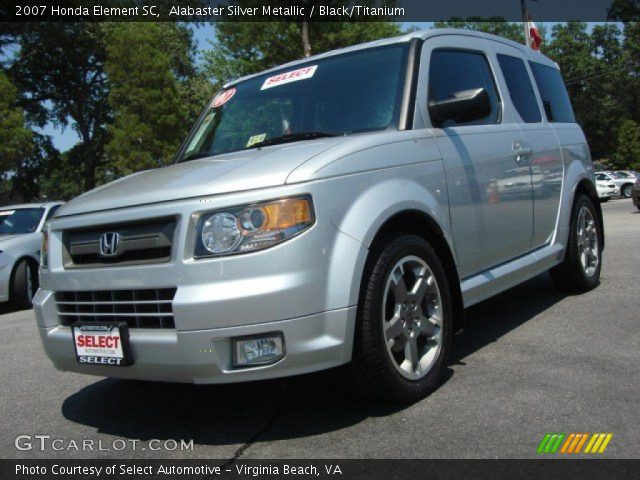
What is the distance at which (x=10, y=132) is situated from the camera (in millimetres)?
22125

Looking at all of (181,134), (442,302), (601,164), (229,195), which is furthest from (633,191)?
(601,164)

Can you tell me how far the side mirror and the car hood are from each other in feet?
2.29

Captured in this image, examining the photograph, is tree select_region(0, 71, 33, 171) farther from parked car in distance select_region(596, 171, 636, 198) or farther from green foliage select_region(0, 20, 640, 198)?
parked car in distance select_region(596, 171, 636, 198)

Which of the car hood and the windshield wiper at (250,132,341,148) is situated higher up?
the windshield wiper at (250,132,341,148)

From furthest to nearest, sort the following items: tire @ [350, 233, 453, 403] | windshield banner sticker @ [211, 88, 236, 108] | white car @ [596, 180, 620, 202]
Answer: white car @ [596, 180, 620, 202], windshield banner sticker @ [211, 88, 236, 108], tire @ [350, 233, 453, 403]

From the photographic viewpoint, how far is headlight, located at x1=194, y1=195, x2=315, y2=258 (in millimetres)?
2768

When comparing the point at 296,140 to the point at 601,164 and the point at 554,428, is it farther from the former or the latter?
the point at 601,164

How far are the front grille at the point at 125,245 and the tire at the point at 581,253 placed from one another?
3.63m

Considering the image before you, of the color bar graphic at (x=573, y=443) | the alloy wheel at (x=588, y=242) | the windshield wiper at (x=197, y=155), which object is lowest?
the color bar graphic at (x=573, y=443)

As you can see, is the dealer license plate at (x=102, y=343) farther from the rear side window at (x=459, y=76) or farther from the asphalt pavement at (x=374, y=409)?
the rear side window at (x=459, y=76)

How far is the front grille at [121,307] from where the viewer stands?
2848 millimetres

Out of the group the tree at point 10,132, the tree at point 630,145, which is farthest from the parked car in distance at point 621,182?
the tree at point 10,132
